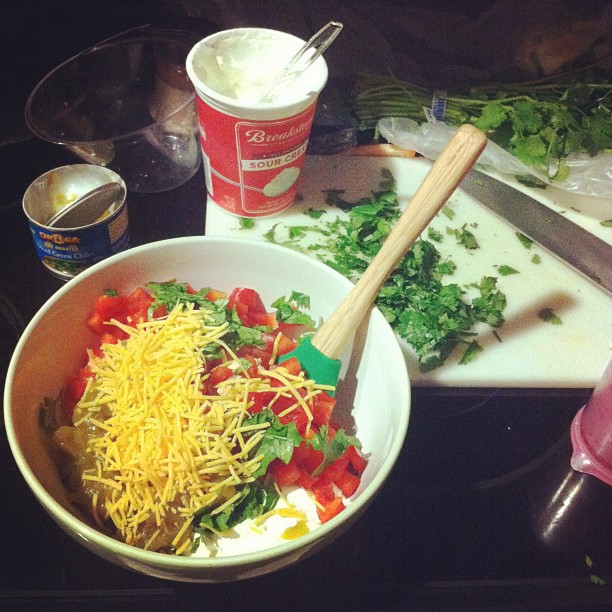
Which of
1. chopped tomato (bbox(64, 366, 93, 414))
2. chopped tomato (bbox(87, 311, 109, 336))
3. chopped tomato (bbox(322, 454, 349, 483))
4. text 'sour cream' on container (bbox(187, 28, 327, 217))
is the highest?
text 'sour cream' on container (bbox(187, 28, 327, 217))

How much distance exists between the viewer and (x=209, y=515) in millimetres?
687

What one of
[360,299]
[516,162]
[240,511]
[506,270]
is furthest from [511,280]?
[240,511]

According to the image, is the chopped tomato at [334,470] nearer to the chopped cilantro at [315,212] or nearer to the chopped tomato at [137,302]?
the chopped tomato at [137,302]

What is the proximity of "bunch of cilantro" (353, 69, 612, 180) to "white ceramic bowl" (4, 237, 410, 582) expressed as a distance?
0.52 metres

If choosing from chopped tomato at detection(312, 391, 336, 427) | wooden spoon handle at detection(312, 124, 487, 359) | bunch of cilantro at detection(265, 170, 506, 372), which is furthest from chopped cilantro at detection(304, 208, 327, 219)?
chopped tomato at detection(312, 391, 336, 427)

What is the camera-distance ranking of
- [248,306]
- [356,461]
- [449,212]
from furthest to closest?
[449,212] < [248,306] < [356,461]

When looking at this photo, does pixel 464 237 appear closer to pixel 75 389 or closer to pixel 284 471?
pixel 284 471

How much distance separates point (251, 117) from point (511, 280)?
20.2 inches

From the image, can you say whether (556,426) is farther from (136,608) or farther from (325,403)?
(136,608)

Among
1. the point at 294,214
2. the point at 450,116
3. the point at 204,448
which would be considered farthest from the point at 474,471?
the point at 450,116

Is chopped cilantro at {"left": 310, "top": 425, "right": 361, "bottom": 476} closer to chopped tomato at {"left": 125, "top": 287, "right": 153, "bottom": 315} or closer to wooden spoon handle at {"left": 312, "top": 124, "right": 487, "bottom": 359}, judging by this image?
wooden spoon handle at {"left": 312, "top": 124, "right": 487, "bottom": 359}

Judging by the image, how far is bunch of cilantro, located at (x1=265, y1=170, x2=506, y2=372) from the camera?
91 centimetres

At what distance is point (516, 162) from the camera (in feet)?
3.79

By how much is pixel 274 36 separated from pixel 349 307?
503mm
